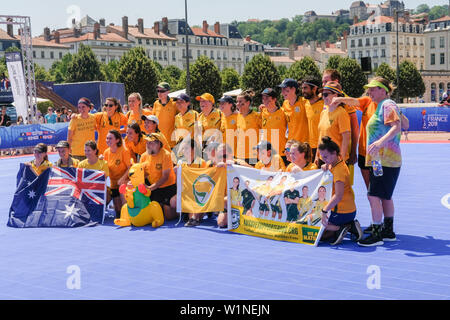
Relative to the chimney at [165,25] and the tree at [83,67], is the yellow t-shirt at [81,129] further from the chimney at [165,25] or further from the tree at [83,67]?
the chimney at [165,25]

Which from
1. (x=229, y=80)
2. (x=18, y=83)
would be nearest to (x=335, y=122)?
(x=18, y=83)

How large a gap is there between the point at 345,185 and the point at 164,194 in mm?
3161

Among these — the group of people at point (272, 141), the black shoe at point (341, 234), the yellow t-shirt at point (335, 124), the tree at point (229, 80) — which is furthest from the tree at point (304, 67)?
the black shoe at point (341, 234)

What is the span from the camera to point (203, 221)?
9.66 meters

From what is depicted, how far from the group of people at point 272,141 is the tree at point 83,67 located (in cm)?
7953

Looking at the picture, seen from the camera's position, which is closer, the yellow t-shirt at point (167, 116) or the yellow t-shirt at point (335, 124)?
the yellow t-shirt at point (335, 124)

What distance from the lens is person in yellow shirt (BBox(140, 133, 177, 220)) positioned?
9.42 m

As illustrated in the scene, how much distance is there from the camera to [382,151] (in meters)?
7.46

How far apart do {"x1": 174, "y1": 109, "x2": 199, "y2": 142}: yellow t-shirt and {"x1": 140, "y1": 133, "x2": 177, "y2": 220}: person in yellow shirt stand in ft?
2.62

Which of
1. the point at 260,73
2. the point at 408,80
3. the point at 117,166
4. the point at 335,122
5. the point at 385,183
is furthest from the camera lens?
the point at 408,80

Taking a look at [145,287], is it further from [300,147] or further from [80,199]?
[80,199]

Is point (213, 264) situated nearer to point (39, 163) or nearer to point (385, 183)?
point (385, 183)

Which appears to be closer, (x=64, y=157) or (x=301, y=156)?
(x=301, y=156)

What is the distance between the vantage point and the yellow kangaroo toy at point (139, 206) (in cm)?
924
